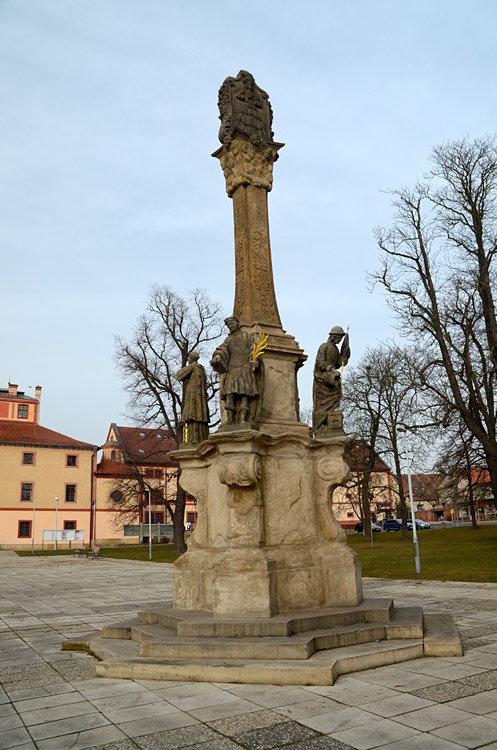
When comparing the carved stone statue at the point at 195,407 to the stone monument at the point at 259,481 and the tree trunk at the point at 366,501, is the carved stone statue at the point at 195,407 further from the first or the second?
the tree trunk at the point at 366,501

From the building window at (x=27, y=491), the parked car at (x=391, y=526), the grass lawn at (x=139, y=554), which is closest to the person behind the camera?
the grass lawn at (x=139, y=554)

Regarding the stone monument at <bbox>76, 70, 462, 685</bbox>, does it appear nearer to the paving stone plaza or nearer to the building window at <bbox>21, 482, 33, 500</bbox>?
the paving stone plaza

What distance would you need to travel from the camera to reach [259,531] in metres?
6.96

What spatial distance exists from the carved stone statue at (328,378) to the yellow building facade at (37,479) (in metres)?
43.8

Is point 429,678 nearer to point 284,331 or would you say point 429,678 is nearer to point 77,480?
point 284,331

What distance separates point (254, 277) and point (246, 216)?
3.12 ft

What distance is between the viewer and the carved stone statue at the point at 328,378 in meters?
7.90

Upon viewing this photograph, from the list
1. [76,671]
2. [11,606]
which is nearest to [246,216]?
[76,671]

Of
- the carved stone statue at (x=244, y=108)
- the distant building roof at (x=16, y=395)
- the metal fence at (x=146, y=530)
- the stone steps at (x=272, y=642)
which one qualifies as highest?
the distant building roof at (x=16, y=395)

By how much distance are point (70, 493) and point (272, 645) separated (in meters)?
49.3

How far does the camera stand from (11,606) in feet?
39.0

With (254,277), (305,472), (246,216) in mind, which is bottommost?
(305,472)

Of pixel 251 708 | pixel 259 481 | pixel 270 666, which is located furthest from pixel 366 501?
pixel 251 708

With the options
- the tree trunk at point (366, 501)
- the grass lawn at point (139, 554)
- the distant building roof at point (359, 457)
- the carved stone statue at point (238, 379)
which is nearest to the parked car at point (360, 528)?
the distant building roof at point (359, 457)
